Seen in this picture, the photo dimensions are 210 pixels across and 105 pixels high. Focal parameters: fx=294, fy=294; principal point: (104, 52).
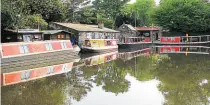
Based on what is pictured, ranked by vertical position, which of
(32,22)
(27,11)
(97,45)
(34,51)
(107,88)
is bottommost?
(107,88)

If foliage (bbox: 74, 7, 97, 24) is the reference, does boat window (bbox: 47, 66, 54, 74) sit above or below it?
→ below

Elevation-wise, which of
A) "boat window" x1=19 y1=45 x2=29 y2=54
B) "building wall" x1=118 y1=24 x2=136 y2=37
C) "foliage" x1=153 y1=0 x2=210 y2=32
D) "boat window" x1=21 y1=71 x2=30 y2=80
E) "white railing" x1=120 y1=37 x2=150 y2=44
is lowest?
"boat window" x1=21 y1=71 x2=30 y2=80

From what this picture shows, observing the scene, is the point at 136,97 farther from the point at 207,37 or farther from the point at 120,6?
the point at 120,6

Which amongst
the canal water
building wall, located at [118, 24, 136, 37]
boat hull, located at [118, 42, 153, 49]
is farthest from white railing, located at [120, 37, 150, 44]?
the canal water

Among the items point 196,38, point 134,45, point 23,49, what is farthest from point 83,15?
point 23,49

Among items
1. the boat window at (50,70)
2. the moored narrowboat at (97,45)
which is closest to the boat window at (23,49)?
the boat window at (50,70)

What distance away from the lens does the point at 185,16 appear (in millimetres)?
45812

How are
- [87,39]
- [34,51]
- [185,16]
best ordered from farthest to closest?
[185,16]
[87,39]
[34,51]

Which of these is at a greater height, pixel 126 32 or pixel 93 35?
pixel 126 32

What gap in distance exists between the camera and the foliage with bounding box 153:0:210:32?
45000 mm

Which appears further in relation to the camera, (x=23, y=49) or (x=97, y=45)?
(x=97, y=45)

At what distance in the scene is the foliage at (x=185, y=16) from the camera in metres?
45.0

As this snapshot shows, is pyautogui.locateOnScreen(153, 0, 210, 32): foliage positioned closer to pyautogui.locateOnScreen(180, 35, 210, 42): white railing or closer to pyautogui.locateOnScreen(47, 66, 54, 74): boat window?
pyautogui.locateOnScreen(180, 35, 210, 42): white railing

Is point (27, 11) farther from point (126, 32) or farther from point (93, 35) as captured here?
point (126, 32)
